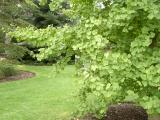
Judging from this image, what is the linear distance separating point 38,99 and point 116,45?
17.2ft

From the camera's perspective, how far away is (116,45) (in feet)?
18.2

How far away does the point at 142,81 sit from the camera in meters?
4.79

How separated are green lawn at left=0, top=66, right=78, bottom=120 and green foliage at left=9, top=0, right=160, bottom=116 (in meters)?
0.75

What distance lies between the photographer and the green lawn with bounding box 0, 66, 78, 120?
8195 mm

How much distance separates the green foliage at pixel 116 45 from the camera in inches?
182

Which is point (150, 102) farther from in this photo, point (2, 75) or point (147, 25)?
point (2, 75)

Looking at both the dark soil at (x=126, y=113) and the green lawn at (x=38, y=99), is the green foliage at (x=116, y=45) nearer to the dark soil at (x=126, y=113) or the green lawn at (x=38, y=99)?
the green lawn at (x=38, y=99)

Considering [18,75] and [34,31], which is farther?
[18,75]

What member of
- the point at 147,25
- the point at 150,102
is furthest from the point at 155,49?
the point at 150,102

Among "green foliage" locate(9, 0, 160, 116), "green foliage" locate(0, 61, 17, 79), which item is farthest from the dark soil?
"green foliage" locate(0, 61, 17, 79)

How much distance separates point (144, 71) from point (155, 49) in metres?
0.59

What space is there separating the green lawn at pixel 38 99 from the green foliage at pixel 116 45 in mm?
754

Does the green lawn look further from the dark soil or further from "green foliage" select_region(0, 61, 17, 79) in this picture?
"green foliage" select_region(0, 61, 17, 79)

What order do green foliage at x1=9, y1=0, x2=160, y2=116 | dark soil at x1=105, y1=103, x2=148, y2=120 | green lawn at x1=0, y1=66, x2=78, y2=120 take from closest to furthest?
green foliage at x1=9, y1=0, x2=160, y2=116
dark soil at x1=105, y1=103, x2=148, y2=120
green lawn at x1=0, y1=66, x2=78, y2=120
